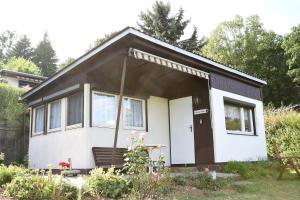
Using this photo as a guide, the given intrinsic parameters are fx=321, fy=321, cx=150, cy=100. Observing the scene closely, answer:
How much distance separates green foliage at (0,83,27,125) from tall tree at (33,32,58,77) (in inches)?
1317

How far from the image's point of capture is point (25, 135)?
1472 centimetres

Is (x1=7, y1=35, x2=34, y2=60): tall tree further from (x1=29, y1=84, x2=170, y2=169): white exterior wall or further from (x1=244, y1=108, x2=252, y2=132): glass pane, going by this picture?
(x1=244, y1=108, x2=252, y2=132): glass pane

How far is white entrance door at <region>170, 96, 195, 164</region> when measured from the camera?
11.7 metres

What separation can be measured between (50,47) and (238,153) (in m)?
45.2

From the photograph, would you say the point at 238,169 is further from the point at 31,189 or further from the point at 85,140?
the point at 31,189

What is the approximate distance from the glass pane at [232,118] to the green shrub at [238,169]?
1875 millimetres

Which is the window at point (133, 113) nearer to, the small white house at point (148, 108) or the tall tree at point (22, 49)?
the small white house at point (148, 108)

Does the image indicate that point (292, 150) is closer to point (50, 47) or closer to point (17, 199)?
point (17, 199)

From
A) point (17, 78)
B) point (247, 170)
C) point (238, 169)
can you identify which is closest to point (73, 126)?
point (238, 169)

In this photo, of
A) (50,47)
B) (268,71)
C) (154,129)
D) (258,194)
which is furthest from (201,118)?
(50,47)

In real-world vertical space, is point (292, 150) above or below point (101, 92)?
below

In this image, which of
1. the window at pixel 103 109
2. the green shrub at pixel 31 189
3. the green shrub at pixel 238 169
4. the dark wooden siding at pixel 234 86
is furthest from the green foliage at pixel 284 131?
the green shrub at pixel 31 189

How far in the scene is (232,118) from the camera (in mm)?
12492

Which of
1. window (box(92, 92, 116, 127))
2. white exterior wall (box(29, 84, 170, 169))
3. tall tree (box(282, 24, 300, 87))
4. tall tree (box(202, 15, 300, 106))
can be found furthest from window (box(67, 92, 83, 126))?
tall tree (box(202, 15, 300, 106))
